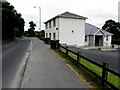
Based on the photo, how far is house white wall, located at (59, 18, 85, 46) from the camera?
4044 centimetres

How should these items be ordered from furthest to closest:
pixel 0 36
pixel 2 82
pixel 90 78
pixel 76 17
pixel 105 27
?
pixel 105 27 < pixel 0 36 < pixel 76 17 < pixel 90 78 < pixel 2 82

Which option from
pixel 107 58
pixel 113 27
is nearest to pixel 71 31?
pixel 107 58

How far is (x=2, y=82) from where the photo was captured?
9.09m

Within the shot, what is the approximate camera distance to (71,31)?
136 feet

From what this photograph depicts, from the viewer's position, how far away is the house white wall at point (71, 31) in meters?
40.4

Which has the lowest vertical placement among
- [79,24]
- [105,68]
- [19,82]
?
[19,82]

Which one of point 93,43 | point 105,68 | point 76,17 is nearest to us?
point 105,68

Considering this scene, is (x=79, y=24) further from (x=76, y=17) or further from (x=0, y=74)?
(x=0, y=74)

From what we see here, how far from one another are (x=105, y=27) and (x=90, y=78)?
7543 centimetres

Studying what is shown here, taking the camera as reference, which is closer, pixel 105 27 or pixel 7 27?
pixel 7 27

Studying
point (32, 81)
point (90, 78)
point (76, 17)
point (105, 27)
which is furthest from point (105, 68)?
point (105, 27)

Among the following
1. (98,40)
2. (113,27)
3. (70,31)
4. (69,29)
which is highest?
(113,27)

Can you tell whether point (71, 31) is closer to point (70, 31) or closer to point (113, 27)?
point (70, 31)

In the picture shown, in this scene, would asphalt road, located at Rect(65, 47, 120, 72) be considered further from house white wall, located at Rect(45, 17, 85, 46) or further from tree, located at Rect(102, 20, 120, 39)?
tree, located at Rect(102, 20, 120, 39)
